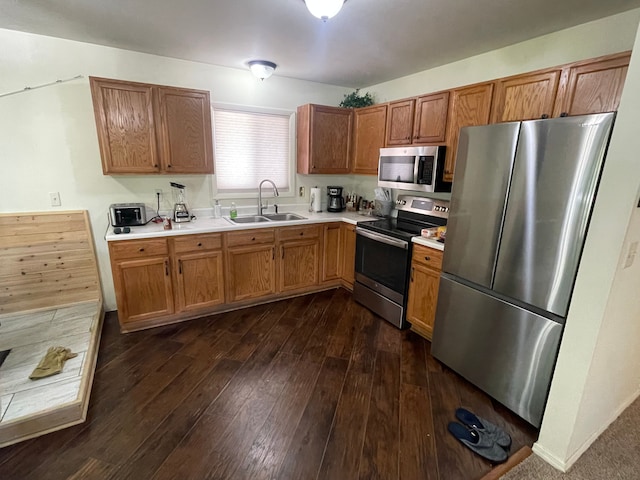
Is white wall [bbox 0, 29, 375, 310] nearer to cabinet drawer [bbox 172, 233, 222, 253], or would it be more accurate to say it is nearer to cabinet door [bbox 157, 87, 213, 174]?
cabinet door [bbox 157, 87, 213, 174]

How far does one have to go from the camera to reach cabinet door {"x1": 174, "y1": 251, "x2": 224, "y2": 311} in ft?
9.49

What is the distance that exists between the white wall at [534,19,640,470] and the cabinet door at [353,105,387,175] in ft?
7.50

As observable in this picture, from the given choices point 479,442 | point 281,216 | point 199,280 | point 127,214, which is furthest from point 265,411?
point 281,216

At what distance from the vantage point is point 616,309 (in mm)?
1525

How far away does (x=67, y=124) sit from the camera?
108 inches

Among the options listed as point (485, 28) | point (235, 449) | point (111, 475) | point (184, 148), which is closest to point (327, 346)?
point (235, 449)

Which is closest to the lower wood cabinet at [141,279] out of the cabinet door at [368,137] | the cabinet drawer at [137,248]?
the cabinet drawer at [137,248]

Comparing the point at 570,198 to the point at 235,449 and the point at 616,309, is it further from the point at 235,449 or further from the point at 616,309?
the point at 235,449

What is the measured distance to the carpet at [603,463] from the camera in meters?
1.58

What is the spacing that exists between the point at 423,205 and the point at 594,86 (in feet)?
5.21

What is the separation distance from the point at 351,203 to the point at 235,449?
3.18m

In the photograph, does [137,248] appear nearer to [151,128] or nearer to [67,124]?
[151,128]

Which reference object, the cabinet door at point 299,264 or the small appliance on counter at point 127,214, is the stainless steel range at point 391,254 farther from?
the small appliance on counter at point 127,214

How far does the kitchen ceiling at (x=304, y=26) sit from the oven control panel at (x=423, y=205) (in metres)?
1.35
